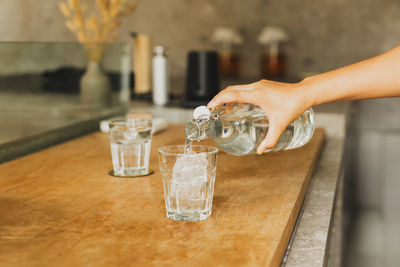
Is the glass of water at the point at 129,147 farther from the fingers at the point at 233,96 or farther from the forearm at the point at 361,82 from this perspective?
the forearm at the point at 361,82

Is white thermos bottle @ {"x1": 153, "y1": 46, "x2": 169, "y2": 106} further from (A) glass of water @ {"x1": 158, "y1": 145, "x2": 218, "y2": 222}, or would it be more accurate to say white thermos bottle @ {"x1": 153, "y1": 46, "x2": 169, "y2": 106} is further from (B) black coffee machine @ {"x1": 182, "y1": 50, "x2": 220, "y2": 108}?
(A) glass of water @ {"x1": 158, "y1": 145, "x2": 218, "y2": 222}

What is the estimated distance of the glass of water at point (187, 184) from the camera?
86cm

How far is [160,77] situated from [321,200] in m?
1.21

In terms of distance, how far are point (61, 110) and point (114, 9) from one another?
519 mm

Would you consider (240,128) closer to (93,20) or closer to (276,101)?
(276,101)

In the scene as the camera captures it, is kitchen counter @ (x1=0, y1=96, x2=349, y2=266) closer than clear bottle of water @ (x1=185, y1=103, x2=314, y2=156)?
Yes

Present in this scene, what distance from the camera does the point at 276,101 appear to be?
859 mm

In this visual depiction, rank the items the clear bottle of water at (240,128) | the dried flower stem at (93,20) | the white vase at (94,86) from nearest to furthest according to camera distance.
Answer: the clear bottle of water at (240,128)
the white vase at (94,86)
the dried flower stem at (93,20)

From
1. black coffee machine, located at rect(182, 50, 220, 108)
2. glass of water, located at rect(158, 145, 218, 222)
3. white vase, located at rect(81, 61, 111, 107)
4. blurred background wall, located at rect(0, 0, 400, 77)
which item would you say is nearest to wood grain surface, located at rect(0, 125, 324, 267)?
glass of water, located at rect(158, 145, 218, 222)

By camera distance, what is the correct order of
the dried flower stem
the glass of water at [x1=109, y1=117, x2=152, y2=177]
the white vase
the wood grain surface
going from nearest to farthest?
the wood grain surface → the glass of water at [x1=109, y1=117, x2=152, y2=177] → the white vase → the dried flower stem

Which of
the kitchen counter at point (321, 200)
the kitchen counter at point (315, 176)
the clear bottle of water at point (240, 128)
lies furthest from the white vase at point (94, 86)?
the clear bottle of water at point (240, 128)

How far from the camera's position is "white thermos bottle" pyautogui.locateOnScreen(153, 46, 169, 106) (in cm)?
216

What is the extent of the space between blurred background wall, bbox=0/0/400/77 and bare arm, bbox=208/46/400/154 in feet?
11.2

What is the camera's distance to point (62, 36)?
230 cm
